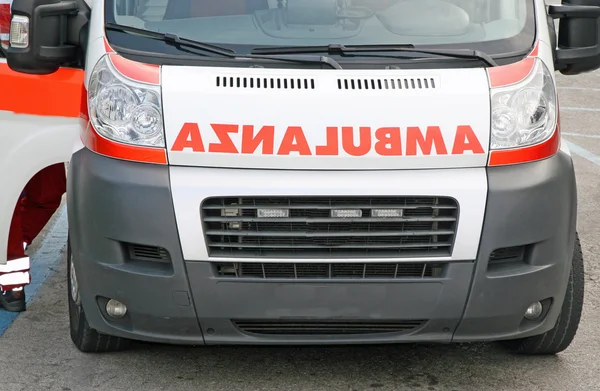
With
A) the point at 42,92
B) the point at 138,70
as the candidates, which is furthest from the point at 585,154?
the point at 138,70

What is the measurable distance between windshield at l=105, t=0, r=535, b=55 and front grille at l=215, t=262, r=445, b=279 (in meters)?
0.85

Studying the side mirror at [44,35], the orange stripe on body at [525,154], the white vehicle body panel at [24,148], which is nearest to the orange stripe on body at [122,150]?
the side mirror at [44,35]

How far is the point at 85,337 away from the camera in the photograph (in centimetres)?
519

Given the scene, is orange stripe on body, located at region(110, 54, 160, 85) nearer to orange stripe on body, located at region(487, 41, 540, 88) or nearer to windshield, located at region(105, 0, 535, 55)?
windshield, located at region(105, 0, 535, 55)

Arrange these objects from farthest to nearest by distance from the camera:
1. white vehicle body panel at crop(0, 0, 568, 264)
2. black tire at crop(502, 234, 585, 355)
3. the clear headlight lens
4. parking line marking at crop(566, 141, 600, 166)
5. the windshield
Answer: parking line marking at crop(566, 141, 600, 166) < black tire at crop(502, 234, 585, 355) < the windshield < the clear headlight lens < white vehicle body panel at crop(0, 0, 568, 264)

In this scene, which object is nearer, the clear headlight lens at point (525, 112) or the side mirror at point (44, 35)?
the clear headlight lens at point (525, 112)

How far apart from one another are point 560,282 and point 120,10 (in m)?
2.03

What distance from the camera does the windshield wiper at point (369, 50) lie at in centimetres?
468

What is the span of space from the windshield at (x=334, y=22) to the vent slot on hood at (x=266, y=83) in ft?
0.82

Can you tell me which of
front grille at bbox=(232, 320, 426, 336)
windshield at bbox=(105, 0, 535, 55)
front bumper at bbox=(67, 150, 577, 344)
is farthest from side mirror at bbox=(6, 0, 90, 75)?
front grille at bbox=(232, 320, 426, 336)

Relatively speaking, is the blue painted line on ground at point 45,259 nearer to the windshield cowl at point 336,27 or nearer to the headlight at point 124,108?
the headlight at point 124,108

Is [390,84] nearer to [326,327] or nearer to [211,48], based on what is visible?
[211,48]

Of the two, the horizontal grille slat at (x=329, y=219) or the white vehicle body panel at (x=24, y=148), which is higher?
the horizontal grille slat at (x=329, y=219)

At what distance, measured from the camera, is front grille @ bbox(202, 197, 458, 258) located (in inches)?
175
